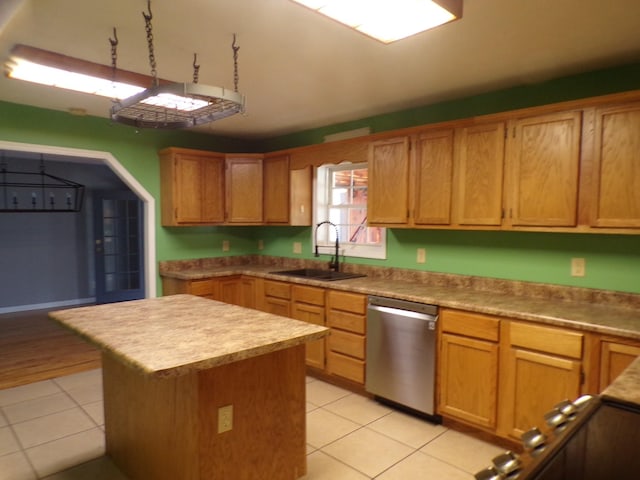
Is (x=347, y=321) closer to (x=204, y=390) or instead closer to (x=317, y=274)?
(x=317, y=274)

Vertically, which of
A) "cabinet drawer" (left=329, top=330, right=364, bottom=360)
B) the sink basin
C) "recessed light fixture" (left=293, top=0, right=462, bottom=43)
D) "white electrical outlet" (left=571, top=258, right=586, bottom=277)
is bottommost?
"cabinet drawer" (left=329, top=330, right=364, bottom=360)

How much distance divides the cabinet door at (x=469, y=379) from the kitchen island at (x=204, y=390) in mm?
1156

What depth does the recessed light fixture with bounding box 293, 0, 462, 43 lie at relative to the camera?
163 centimetres

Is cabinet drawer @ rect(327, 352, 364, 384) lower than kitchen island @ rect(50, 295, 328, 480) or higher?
lower

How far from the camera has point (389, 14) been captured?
172 cm

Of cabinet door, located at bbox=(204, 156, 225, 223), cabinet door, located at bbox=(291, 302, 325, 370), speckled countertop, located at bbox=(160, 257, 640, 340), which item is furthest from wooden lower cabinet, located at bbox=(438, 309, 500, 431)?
cabinet door, located at bbox=(204, 156, 225, 223)

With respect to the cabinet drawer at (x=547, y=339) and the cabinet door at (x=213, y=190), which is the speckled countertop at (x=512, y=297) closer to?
the cabinet drawer at (x=547, y=339)

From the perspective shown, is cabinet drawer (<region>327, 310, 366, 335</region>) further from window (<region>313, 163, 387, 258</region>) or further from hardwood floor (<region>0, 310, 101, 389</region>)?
hardwood floor (<region>0, 310, 101, 389</region>)

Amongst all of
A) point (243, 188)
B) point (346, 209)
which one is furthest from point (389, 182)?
point (243, 188)

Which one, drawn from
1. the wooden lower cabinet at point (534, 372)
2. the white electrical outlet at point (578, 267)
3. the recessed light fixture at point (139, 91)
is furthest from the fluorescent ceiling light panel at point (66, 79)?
the white electrical outlet at point (578, 267)

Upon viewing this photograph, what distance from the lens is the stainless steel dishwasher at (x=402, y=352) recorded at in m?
2.89

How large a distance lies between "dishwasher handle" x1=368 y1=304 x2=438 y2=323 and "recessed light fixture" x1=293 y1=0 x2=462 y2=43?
1.80m

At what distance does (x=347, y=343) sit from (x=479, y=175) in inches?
66.6

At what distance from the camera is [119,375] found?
2.34 meters
